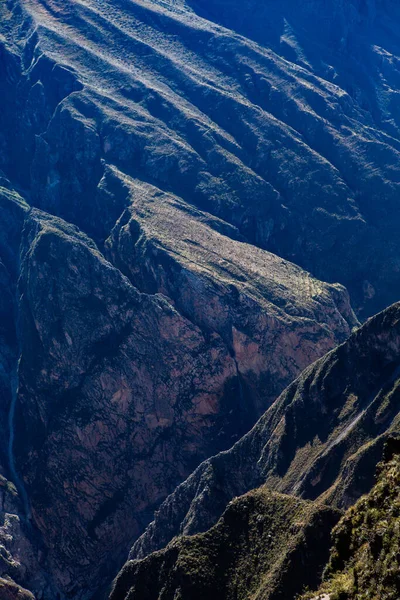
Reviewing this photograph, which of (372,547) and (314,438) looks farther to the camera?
(314,438)

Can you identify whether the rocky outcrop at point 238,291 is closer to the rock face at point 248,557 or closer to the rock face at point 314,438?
the rock face at point 314,438

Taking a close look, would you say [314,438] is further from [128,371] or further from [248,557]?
[128,371]

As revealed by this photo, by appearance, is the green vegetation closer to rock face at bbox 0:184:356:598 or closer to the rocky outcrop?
rock face at bbox 0:184:356:598

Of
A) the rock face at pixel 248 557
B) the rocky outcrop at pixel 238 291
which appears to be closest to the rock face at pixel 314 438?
the rock face at pixel 248 557

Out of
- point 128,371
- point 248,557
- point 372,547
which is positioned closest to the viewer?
point 372,547

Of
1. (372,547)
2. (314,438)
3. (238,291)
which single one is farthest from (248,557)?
(238,291)

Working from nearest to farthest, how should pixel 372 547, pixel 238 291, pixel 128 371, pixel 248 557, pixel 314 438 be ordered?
pixel 372 547 → pixel 248 557 → pixel 314 438 → pixel 128 371 → pixel 238 291
